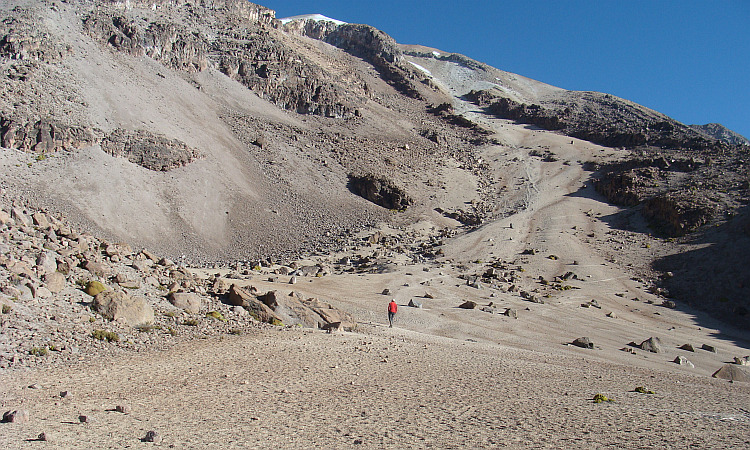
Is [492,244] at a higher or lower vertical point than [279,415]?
higher

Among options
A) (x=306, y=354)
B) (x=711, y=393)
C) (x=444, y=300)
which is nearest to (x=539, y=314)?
(x=444, y=300)

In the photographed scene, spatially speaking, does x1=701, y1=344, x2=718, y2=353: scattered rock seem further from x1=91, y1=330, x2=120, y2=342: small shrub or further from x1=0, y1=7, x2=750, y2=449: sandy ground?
x1=91, y1=330, x2=120, y2=342: small shrub

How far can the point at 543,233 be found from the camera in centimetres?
3681

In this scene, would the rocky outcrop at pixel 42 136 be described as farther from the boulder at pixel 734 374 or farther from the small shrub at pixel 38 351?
the boulder at pixel 734 374

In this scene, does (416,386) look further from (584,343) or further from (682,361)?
(682,361)

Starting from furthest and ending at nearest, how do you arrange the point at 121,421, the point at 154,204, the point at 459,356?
the point at 154,204 < the point at 459,356 < the point at 121,421

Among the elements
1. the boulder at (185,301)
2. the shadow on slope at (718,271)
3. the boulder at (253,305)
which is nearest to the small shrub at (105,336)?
the boulder at (185,301)

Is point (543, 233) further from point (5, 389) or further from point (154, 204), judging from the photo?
point (5, 389)

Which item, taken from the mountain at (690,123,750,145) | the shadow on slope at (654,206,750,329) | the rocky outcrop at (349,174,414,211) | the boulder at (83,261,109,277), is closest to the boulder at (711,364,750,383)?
the shadow on slope at (654,206,750,329)

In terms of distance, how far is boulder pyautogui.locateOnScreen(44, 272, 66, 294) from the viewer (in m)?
11.2

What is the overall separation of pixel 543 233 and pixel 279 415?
3276cm

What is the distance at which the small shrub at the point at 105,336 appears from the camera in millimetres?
10352

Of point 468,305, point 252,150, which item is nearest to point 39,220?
point 468,305

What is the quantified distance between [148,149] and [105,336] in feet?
102
